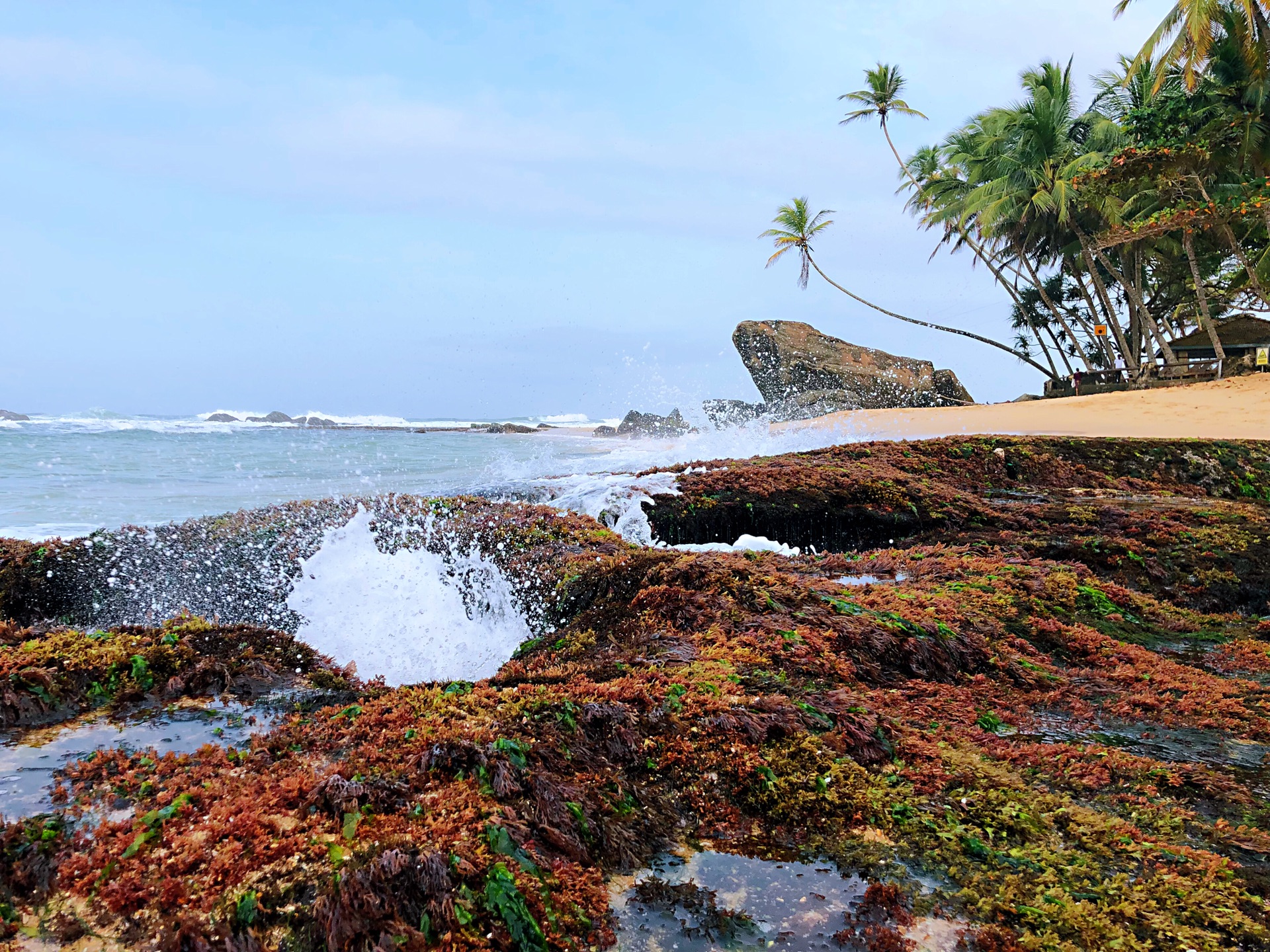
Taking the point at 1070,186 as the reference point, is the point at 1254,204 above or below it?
below

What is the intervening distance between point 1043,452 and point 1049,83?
28829 mm

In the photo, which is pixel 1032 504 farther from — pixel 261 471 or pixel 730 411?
pixel 730 411

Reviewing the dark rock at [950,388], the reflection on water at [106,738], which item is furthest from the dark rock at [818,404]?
the reflection on water at [106,738]

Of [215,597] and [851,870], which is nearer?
[851,870]

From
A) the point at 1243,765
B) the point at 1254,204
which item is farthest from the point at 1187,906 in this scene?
the point at 1254,204

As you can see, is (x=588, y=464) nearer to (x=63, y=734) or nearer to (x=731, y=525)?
(x=731, y=525)

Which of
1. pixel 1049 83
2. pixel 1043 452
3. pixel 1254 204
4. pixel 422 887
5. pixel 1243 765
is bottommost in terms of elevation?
pixel 1243 765

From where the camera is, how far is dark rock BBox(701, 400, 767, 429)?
35.4 m

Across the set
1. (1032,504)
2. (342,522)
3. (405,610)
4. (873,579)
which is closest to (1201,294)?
(1032,504)

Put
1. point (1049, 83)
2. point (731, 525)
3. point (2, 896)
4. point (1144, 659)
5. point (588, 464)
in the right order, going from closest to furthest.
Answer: point (2, 896) → point (1144, 659) → point (731, 525) → point (588, 464) → point (1049, 83)

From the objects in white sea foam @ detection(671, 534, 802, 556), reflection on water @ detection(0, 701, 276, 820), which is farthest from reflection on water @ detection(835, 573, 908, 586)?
reflection on water @ detection(0, 701, 276, 820)

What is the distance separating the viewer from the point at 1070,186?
1055 inches

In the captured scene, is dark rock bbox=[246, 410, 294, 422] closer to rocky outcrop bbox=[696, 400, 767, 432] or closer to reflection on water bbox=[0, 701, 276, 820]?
rocky outcrop bbox=[696, 400, 767, 432]

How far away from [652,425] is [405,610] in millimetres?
41733
